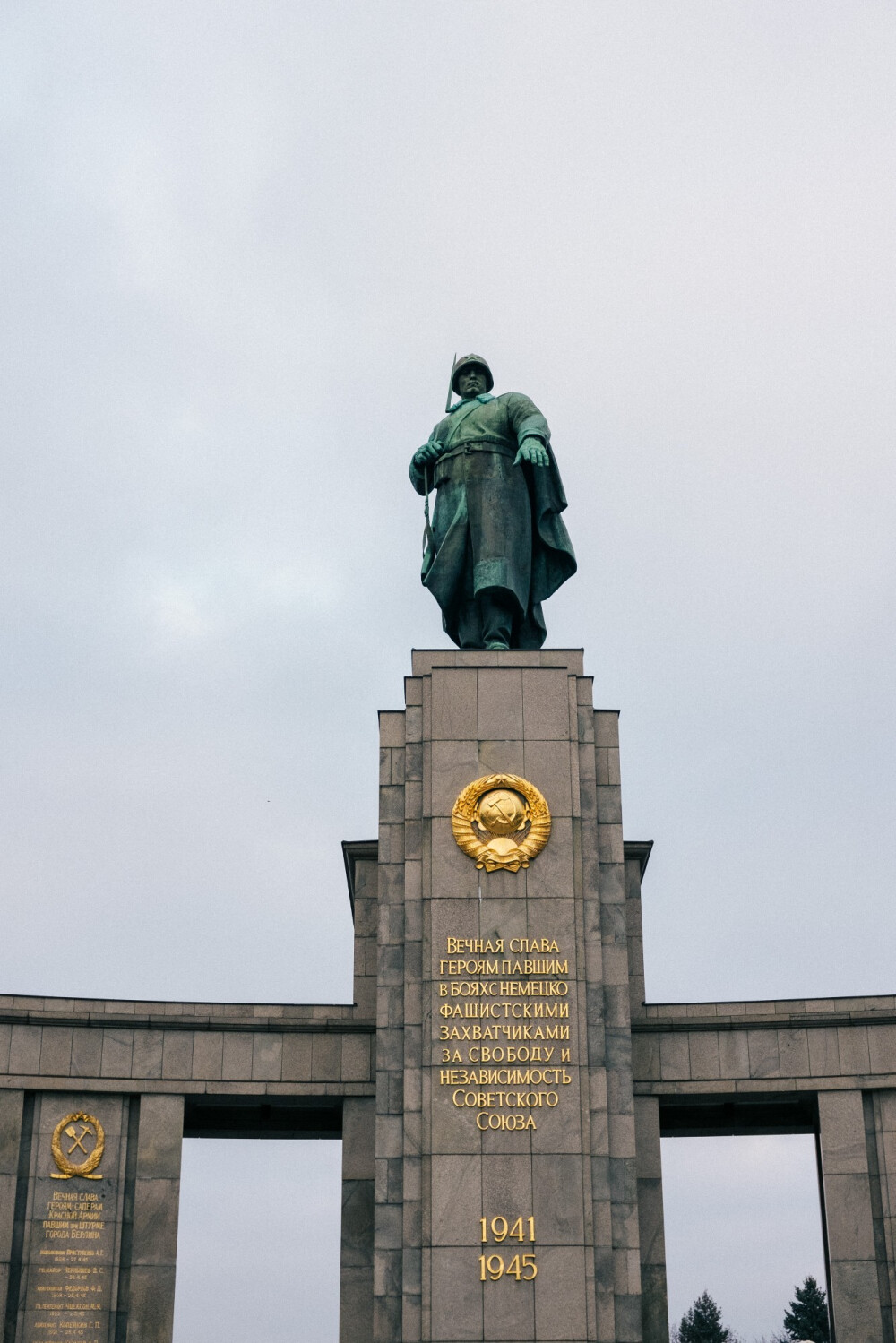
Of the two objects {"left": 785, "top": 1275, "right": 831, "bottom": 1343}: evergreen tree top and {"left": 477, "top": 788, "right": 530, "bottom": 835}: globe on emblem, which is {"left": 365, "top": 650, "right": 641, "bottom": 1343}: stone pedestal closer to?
{"left": 477, "top": 788, "right": 530, "bottom": 835}: globe on emblem

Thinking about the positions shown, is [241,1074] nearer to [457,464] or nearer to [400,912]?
[400,912]

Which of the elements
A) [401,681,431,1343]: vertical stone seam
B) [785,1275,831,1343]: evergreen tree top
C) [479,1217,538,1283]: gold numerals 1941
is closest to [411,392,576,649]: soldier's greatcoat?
[401,681,431,1343]: vertical stone seam

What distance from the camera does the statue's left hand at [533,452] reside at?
23719 millimetres

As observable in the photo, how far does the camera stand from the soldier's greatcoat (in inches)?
944

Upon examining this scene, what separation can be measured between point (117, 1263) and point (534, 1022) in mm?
6142

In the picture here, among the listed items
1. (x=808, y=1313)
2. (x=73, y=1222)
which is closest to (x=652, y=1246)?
(x=73, y=1222)

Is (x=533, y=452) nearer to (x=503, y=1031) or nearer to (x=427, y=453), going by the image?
(x=427, y=453)

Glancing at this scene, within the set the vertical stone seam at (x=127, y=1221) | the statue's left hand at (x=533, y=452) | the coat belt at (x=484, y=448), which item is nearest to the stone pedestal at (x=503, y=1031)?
the statue's left hand at (x=533, y=452)

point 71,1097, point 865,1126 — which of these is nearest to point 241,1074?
point 71,1097

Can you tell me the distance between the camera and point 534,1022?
20984 mm

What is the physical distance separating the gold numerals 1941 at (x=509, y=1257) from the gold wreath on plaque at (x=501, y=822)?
4.24m

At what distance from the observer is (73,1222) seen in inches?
857

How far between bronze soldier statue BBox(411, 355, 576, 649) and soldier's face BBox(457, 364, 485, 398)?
0.63 m

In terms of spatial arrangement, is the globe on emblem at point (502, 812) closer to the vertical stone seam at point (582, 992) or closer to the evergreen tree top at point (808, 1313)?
the vertical stone seam at point (582, 992)
